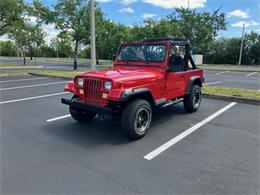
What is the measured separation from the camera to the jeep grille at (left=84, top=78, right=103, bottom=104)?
386cm

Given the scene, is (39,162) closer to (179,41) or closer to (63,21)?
(179,41)

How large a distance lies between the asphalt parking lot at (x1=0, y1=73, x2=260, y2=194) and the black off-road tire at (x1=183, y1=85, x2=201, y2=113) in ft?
1.18

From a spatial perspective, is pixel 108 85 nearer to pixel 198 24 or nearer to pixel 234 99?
pixel 234 99

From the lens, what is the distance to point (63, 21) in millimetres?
16078

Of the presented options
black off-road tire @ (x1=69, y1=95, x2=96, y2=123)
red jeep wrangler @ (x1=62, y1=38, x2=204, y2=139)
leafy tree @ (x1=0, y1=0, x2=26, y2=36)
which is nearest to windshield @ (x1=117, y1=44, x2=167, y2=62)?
red jeep wrangler @ (x1=62, y1=38, x2=204, y2=139)

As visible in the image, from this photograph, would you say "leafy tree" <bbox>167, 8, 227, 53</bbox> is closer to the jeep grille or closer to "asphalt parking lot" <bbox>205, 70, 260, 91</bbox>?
"asphalt parking lot" <bbox>205, 70, 260, 91</bbox>

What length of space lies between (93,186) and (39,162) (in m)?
1.06

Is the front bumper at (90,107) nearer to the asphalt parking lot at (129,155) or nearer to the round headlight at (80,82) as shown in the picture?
the round headlight at (80,82)

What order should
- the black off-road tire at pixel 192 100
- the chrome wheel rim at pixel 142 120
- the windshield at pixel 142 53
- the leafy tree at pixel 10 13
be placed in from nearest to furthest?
the chrome wheel rim at pixel 142 120, the windshield at pixel 142 53, the black off-road tire at pixel 192 100, the leafy tree at pixel 10 13

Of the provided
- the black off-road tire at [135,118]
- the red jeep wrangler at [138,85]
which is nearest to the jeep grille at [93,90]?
the red jeep wrangler at [138,85]

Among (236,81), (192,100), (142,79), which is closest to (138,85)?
(142,79)

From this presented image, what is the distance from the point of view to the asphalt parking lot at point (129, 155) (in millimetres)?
2564

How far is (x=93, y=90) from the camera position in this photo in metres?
3.95

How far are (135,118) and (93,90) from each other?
3.18 ft
